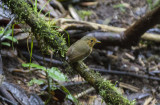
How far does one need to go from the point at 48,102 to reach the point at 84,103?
0.51 metres

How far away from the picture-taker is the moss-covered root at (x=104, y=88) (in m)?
1.90

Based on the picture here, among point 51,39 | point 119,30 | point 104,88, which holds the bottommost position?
point 104,88

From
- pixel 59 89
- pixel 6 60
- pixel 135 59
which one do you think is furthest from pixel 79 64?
pixel 135 59

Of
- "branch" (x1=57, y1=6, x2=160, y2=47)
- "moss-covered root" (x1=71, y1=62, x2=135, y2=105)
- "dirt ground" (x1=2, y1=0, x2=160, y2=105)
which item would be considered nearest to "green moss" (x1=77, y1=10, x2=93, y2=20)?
"dirt ground" (x1=2, y1=0, x2=160, y2=105)

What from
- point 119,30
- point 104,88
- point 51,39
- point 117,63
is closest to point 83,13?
point 119,30

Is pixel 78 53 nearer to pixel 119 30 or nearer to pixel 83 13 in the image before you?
pixel 119 30

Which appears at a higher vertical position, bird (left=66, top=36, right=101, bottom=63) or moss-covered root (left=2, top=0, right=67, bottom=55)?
moss-covered root (left=2, top=0, right=67, bottom=55)

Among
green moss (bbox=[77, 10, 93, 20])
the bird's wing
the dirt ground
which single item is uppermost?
green moss (bbox=[77, 10, 93, 20])

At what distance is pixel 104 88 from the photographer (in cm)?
194

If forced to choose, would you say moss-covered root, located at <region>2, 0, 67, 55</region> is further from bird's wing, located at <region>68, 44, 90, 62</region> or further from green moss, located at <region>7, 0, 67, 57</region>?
bird's wing, located at <region>68, 44, 90, 62</region>

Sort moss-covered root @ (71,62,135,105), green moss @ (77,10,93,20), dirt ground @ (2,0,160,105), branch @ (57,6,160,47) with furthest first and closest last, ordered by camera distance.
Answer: green moss @ (77,10,93,20) < branch @ (57,6,160,47) < dirt ground @ (2,0,160,105) < moss-covered root @ (71,62,135,105)

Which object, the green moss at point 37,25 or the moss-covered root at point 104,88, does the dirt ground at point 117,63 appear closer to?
the moss-covered root at point 104,88

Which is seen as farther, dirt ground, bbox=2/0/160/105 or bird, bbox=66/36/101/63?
dirt ground, bbox=2/0/160/105

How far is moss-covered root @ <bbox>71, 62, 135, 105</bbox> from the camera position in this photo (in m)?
1.90
